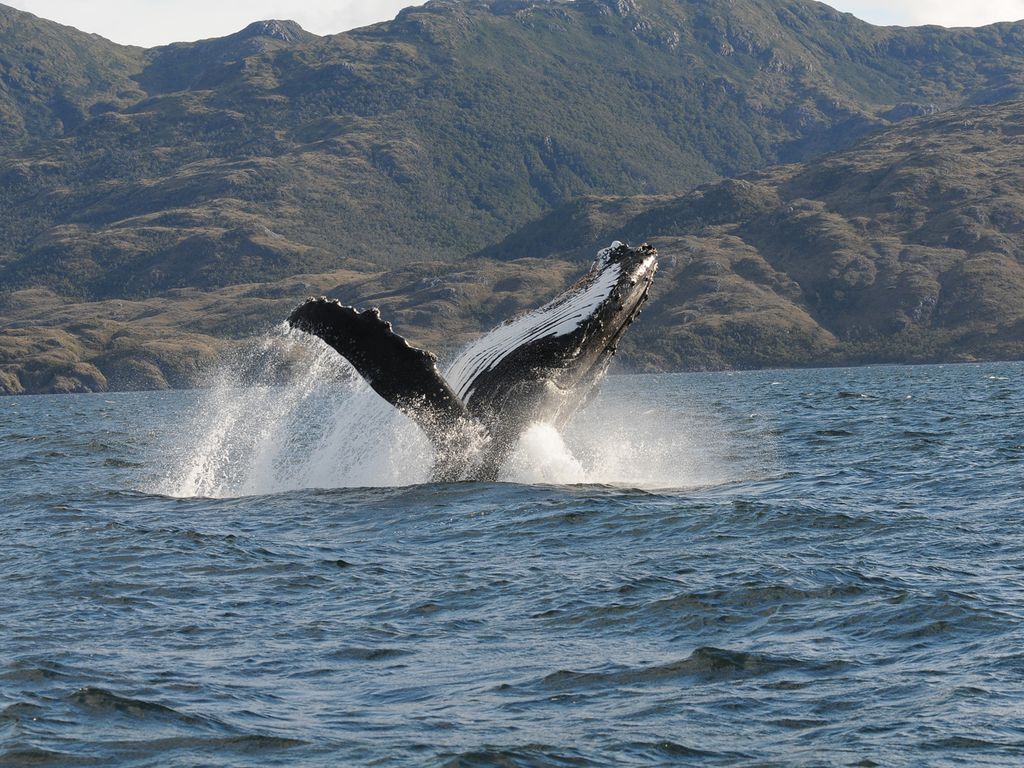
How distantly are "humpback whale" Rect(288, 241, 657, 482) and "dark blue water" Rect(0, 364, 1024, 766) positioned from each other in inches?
48.3

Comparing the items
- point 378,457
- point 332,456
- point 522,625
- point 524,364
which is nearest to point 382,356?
point 524,364

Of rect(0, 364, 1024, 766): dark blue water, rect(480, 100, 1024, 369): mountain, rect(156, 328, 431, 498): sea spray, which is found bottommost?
rect(0, 364, 1024, 766): dark blue water

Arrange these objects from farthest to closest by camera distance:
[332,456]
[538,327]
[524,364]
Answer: [332,456], [524,364], [538,327]

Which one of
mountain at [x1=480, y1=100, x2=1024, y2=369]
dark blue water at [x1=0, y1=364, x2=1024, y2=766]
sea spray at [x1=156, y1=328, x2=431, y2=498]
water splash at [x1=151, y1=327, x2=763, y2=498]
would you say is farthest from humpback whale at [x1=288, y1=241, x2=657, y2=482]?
mountain at [x1=480, y1=100, x2=1024, y2=369]

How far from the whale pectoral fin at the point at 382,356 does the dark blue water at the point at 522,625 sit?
1413 mm

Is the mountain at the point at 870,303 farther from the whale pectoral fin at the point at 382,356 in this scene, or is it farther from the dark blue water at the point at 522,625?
the whale pectoral fin at the point at 382,356

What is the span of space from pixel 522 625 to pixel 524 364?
13.9 ft

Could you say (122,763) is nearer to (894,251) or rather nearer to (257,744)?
(257,744)

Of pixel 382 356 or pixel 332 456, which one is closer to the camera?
pixel 382 356

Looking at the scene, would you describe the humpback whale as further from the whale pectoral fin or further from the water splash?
the water splash

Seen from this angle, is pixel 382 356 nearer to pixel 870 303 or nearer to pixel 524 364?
pixel 524 364

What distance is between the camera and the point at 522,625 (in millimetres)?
10812

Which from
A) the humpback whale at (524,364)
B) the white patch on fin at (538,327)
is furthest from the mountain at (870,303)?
the white patch on fin at (538,327)

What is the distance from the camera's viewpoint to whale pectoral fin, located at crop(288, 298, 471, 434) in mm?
12766
